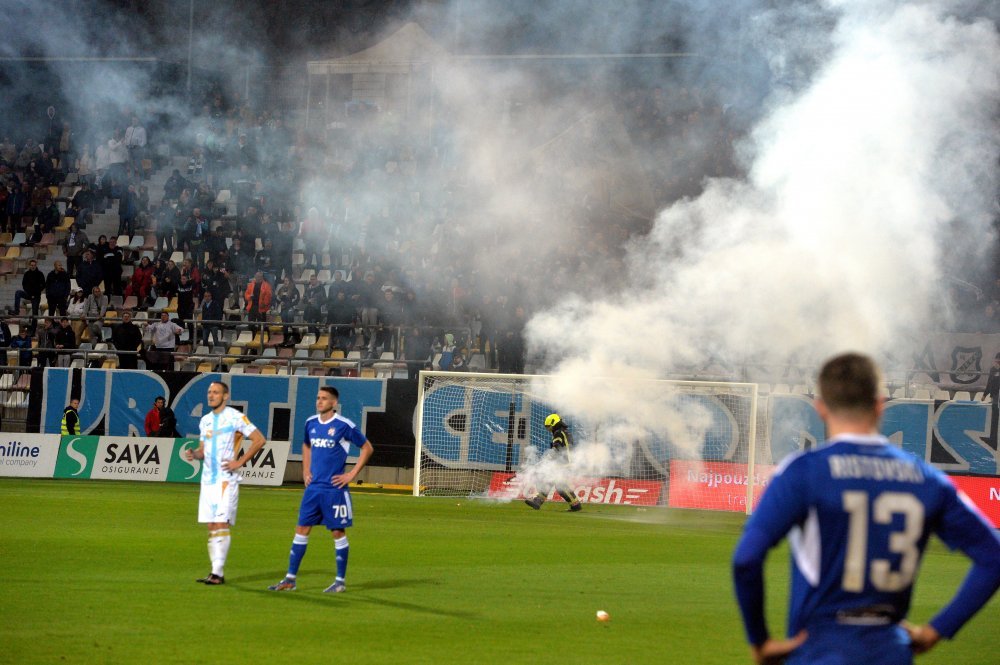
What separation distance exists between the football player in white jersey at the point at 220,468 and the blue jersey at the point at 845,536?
325 inches

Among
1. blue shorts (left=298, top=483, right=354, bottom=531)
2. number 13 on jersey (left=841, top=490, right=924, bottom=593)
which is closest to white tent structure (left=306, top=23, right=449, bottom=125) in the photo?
blue shorts (left=298, top=483, right=354, bottom=531)

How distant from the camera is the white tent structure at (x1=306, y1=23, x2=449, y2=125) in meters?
32.7

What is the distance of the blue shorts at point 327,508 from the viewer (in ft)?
36.3

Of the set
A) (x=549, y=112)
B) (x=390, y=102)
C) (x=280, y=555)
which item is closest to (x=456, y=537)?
(x=280, y=555)

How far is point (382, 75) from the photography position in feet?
109

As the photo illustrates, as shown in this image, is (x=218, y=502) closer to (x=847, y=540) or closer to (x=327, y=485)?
(x=327, y=485)

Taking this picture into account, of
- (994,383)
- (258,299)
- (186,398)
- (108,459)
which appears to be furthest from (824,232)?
(108,459)

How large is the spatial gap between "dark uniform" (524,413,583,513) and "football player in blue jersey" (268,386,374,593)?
9.43 m

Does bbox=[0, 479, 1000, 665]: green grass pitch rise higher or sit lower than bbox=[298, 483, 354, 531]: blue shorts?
lower

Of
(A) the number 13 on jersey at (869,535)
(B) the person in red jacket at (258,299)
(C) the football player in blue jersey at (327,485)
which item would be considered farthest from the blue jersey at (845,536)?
(B) the person in red jacket at (258,299)

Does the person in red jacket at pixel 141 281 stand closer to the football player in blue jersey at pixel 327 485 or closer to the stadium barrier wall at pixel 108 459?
the stadium barrier wall at pixel 108 459

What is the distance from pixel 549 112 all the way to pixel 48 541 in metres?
20.0

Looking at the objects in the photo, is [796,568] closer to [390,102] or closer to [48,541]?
[48,541]

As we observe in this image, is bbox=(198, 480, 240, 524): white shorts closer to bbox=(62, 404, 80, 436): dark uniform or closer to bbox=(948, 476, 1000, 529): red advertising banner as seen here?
bbox=(948, 476, 1000, 529): red advertising banner
